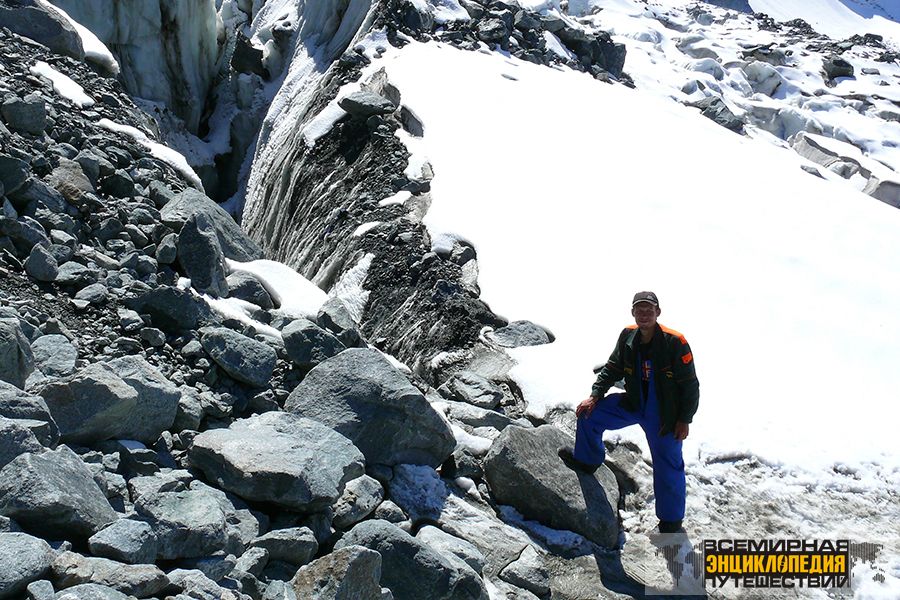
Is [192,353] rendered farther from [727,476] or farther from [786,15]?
[786,15]

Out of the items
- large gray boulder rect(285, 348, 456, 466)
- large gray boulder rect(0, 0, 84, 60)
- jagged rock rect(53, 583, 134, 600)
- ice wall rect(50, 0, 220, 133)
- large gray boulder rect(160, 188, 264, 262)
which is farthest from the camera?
ice wall rect(50, 0, 220, 133)

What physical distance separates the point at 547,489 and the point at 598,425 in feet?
2.25

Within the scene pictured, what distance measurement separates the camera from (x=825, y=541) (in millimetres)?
6312

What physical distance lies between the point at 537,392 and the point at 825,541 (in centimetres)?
296

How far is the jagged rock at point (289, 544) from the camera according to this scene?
4312mm

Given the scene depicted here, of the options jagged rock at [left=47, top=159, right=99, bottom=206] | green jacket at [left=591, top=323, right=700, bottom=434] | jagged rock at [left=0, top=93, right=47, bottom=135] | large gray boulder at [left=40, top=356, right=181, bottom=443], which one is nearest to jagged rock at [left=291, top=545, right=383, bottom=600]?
large gray boulder at [left=40, top=356, right=181, bottom=443]

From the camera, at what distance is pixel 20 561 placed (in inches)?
122

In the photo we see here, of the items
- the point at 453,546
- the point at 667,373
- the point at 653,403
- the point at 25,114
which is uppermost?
the point at 667,373

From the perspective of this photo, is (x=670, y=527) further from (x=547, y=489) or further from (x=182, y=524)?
(x=182, y=524)

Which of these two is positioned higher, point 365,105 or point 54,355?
point 365,105

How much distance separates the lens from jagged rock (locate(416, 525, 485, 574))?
5100mm

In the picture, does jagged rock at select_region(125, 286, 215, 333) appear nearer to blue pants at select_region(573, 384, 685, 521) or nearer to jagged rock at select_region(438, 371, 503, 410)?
jagged rock at select_region(438, 371, 503, 410)

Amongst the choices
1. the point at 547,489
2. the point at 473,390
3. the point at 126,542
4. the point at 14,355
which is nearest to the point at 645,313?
the point at 547,489

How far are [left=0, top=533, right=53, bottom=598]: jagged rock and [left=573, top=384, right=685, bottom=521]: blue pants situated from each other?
165 inches
